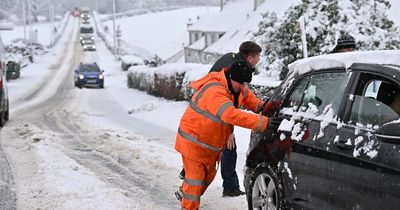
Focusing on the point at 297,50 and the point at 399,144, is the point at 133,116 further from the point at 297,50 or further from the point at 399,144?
the point at 399,144

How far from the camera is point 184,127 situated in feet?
17.3

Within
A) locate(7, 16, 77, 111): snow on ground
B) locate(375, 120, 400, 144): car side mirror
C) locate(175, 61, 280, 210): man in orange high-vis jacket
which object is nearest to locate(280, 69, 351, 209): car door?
locate(175, 61, 280, 210): man in orange high-vis jacket

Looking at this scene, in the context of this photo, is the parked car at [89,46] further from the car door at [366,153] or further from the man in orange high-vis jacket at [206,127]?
the car door at [366,153]

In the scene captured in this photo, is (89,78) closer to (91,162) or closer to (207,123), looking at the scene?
(91,162)

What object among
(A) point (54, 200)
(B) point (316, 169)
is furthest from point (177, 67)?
(B) point (316, 169)

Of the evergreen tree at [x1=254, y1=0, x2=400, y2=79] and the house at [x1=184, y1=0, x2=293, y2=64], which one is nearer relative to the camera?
the evergreen tree at [x1=254, y1=0, x2=400, y2=79]

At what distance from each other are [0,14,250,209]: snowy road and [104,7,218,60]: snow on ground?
52924 mm

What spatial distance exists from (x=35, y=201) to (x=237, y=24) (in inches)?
1492

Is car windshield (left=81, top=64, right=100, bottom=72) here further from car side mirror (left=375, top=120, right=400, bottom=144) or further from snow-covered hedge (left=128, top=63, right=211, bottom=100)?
car side mirror (left=375, top=120, right=400, bottom=144)

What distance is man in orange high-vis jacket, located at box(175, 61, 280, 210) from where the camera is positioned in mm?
5055

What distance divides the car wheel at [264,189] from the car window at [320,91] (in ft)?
2.03

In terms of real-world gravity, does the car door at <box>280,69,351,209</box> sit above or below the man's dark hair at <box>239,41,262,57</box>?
below

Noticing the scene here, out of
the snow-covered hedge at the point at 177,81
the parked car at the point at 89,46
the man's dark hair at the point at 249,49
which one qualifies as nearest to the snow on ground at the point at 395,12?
the snow-covered hedge at the point at 177,81

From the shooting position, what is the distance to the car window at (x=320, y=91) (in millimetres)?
4379
